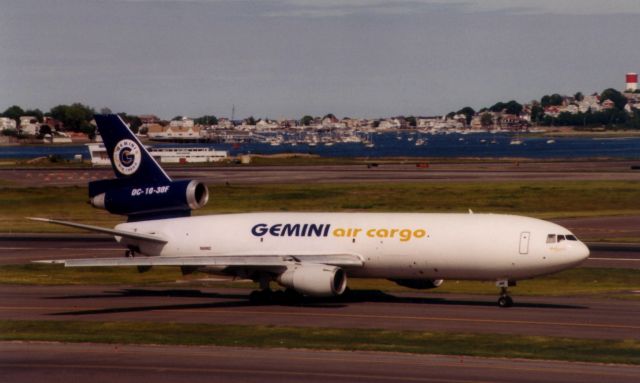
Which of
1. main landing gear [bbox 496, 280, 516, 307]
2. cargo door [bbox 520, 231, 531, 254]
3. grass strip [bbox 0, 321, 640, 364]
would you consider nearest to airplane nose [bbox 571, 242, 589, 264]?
cargo door [bbox 520, 231, 531, 254]

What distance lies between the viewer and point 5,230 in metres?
91.8

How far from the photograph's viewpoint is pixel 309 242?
169 feet

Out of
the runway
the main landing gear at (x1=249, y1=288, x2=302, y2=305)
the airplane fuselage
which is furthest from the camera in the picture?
the main landing gear at (x1=249, y1=288, x2=302, y2=305)

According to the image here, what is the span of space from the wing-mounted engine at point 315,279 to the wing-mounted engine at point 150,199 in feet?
27.3

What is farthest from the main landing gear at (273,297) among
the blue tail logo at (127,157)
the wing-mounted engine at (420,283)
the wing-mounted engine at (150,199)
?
the blue tail logo at (127,157)

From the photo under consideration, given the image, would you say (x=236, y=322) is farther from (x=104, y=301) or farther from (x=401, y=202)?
(x=401, y=202)

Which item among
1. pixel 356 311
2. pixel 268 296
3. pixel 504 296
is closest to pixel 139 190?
pixel 268 296

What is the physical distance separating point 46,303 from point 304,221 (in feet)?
42.1

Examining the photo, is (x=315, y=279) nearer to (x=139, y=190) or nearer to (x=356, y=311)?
(x=356, y=311)

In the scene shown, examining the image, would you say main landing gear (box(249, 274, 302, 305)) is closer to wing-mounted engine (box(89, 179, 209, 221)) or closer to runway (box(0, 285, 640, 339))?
runway (box(0, 285, 640, 339))

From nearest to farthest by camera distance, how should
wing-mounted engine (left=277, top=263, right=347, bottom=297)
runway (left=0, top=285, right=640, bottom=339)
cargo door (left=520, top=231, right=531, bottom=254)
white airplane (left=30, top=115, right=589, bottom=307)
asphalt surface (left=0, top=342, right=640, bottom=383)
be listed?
asphalt surface (left=0, top=342, right=640, bottom=383) → runway (left=0, top=285, right=640, bottom=339) → cargo door (left=520, top=231, right=531, bottom=254) → white airplane (left=30, top=115, right=589, bottom=307) → wing-mounted engine (left=277, top=263, right=347, bottom=297)

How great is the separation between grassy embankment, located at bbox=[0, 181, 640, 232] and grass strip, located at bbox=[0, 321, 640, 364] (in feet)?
173

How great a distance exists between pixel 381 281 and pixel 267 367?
87.7 ft

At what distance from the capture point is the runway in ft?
141
